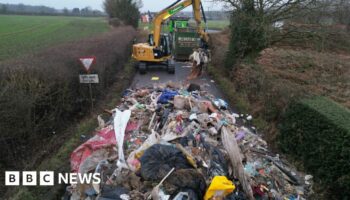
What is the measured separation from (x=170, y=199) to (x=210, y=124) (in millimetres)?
3977

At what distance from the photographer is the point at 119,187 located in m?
5.73

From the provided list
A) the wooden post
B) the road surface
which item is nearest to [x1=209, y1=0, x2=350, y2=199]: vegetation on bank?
the road surface

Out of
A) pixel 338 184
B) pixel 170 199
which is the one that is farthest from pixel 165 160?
pixel 338 184

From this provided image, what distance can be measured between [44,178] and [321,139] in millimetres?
5757

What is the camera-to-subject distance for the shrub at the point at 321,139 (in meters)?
6.08

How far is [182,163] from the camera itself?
19.2 feet

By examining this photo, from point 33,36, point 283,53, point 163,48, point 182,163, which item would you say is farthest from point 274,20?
point 33,36

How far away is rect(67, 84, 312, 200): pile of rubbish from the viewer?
549 centimetres

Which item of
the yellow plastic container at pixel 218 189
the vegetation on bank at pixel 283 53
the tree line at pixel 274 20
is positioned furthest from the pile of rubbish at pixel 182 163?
the tree line at pixel 274 20

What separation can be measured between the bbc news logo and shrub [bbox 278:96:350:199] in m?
4.56

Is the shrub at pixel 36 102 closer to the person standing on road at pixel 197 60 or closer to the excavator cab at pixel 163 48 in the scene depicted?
the excavator cab at pixel 163 48

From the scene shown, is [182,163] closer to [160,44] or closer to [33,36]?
[160,44]

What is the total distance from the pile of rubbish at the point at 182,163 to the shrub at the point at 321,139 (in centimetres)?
44

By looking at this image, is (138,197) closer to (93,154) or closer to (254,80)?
(93,154)
